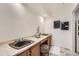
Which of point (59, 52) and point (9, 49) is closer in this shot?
point (9, 49)

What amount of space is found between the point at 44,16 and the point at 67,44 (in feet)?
1.63

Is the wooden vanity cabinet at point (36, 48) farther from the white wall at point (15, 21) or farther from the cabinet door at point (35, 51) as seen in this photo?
the white wall at point (15, 21)

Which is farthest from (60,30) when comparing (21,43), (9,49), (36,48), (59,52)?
(9,49)

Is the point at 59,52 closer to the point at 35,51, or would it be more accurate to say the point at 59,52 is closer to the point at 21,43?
the point at 35,51

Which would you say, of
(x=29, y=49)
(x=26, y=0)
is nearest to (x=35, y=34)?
(x=29, y=49)

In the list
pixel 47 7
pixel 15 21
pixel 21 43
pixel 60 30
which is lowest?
pixel 21 43

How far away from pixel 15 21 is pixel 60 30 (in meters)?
0.62

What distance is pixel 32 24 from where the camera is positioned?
4.66ft

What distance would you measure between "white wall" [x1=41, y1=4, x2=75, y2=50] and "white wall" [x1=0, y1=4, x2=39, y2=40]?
0.25m

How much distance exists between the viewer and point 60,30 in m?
1.42

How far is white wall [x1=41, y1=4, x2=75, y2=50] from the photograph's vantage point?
1.37 metres

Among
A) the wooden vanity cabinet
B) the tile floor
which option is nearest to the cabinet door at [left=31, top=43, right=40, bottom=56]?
the wooden vanity cabinet

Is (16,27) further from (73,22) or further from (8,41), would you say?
(73,22)

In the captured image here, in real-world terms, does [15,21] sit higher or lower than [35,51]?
higher
